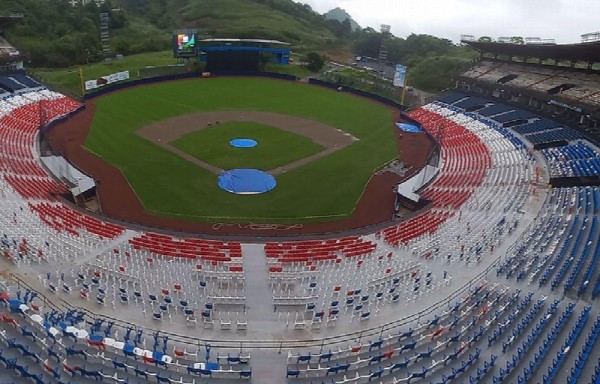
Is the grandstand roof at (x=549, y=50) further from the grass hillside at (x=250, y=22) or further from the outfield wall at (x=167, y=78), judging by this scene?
the grass hillside at (x=250, y=22)

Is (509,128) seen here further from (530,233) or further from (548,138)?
(530,233)

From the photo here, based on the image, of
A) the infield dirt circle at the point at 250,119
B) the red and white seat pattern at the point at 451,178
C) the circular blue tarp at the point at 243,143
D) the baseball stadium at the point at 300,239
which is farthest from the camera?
the circular blue tarp at the point at 243,143

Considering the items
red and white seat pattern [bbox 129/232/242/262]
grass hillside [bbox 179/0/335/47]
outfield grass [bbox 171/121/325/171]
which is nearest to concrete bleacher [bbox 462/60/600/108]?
outfield grass [bbox 171/121/325/171]

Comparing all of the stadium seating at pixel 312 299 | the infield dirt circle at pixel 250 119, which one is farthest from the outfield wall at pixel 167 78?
the stadium seating at pixel 312 299

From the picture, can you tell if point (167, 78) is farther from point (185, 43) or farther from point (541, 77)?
point (541, 77)

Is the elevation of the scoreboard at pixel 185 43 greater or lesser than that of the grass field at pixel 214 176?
greater

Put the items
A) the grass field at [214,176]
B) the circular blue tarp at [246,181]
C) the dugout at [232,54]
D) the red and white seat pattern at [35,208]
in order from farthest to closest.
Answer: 1. the dugout at [232,54]
2. the circular blue tarp at [246,181]
3. the grass field at [214,176]
4. the red and white seat pattern at [35,208]

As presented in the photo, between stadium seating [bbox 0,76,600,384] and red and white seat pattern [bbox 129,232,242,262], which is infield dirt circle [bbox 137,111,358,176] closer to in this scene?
stadium seating [bbox 0,76,600,384]

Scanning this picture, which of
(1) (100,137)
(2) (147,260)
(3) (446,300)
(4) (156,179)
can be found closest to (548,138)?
(3) (446,300)
